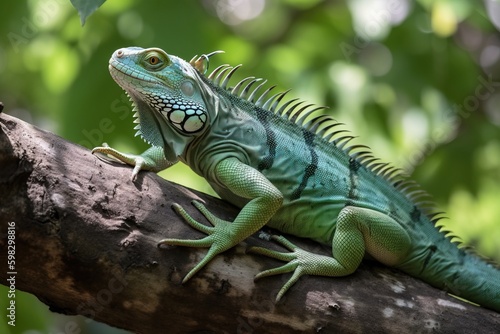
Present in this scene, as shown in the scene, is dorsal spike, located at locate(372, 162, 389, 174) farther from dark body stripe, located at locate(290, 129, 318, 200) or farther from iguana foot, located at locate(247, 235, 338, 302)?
iguana foot, located at locate(247, 235, 338, 302)

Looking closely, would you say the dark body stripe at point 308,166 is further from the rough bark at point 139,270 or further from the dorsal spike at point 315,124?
the rough bark at point 139,270

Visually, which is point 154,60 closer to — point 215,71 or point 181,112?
point 181,112

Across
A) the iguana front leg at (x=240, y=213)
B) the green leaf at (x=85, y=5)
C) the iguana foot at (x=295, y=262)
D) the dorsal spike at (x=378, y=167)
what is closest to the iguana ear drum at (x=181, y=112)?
the iguana front leg at (x=240, y=213)

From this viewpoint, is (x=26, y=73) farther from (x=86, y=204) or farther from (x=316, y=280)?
(x=316, y=280)

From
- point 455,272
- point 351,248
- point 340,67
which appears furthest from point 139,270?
point 340,67

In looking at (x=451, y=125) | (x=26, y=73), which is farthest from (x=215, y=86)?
(x=26, y=73)

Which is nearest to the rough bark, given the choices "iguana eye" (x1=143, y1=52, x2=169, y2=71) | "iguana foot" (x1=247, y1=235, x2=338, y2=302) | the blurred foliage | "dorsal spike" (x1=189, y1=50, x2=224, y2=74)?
"iguana foot" (x1=247, y1=235, x2=338, y2=302)
